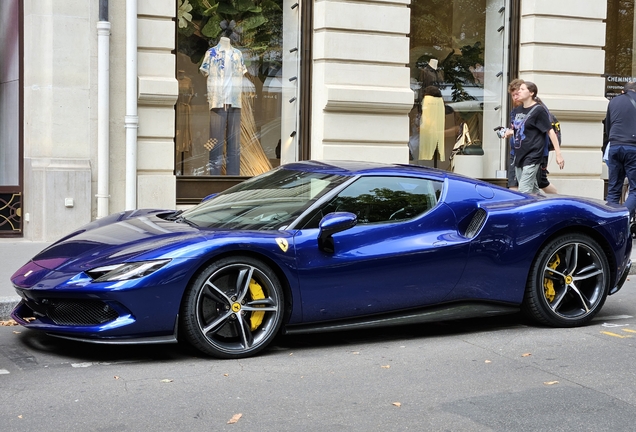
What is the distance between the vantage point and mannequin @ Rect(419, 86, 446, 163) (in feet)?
45.2

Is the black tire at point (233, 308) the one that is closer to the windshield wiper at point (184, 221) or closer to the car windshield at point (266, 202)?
the car windshield at point (266, 202)

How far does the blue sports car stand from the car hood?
1cm

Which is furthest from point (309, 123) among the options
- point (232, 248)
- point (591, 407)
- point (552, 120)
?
point (591, 407)

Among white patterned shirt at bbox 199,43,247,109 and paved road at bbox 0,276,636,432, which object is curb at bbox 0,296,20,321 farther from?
white patterned shirt at bbox 199,43,247,109

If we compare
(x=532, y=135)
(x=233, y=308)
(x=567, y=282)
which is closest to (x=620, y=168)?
(x=532, y=135)

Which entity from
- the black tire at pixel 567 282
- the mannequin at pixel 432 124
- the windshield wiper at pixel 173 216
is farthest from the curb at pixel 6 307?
the mannequin at pixel 432 124

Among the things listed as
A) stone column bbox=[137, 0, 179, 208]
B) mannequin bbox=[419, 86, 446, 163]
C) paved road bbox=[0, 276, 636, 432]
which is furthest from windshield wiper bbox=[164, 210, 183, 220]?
mannequin bbox=[419, 86, 446, 163]

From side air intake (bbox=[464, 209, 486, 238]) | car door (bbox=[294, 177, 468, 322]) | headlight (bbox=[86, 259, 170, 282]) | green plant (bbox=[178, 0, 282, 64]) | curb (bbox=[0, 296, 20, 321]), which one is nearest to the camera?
headlight (bbox=[86, 259, 170, 282])

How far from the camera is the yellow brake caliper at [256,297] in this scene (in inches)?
232

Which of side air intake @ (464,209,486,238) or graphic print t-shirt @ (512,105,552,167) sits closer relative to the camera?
side air intake @ (464,209,486,238)

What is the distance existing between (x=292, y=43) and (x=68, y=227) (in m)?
4.06

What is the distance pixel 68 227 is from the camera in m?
A: 11.0

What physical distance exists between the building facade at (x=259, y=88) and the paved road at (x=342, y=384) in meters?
4.82

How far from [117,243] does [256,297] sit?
0.94 m
